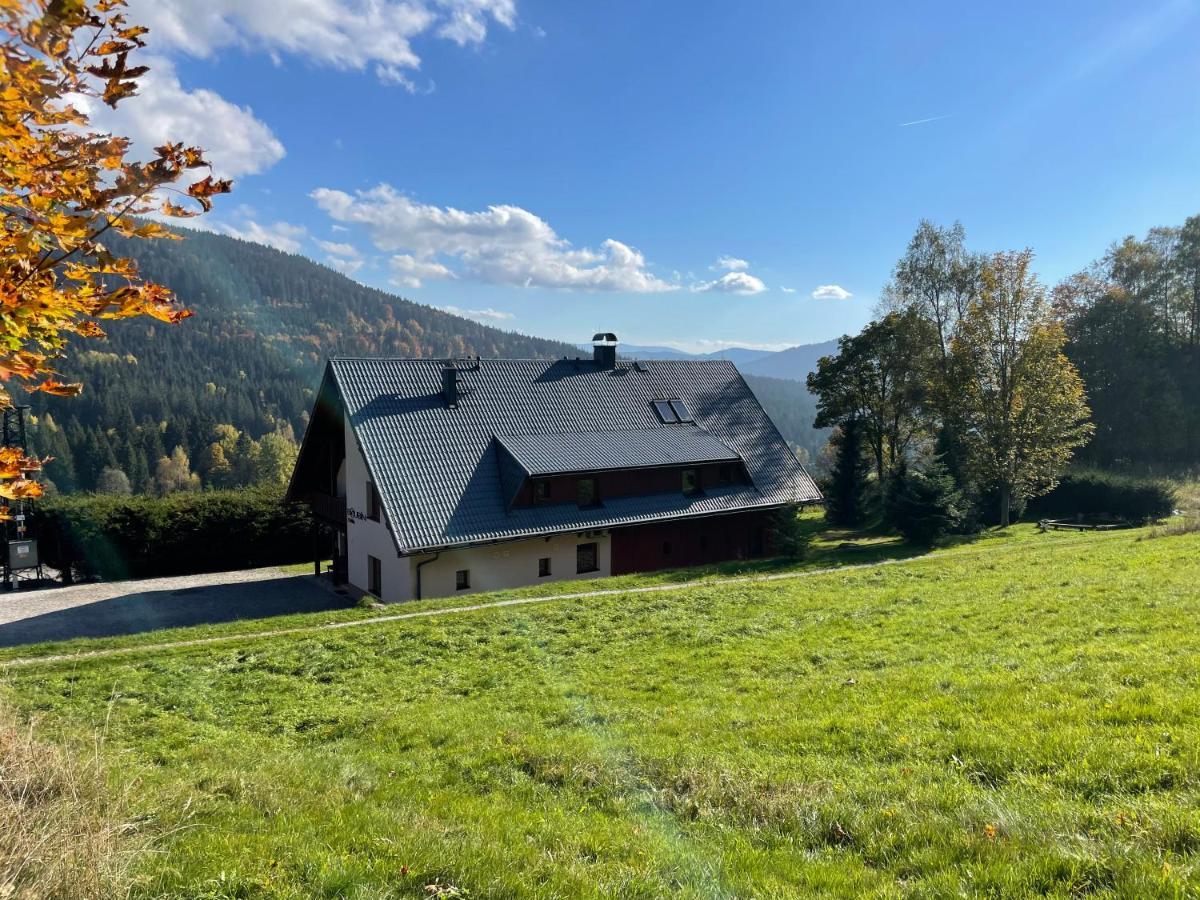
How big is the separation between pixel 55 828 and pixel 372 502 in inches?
718

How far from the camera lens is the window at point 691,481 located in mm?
24578

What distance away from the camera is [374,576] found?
21.9m

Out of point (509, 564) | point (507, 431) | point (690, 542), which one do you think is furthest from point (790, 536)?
point (507, 431)

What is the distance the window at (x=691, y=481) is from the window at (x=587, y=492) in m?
3.75

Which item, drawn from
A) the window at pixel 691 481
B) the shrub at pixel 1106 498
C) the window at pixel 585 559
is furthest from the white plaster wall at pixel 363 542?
the shrub at pixel 1106 498

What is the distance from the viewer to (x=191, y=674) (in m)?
10.5

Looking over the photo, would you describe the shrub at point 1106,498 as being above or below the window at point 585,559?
above

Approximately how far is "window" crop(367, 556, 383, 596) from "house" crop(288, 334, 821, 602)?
2.5 inches

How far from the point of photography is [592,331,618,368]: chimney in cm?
2810

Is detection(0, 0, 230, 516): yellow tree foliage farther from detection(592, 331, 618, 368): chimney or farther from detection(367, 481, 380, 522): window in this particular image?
detection(592, 331, 618, 368): chimney

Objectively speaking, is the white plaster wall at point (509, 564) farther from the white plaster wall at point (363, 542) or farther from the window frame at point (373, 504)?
the window frame at point (373, 504)

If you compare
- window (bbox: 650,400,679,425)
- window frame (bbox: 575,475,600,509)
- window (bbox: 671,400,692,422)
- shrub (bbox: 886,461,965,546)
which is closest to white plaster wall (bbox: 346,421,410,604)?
window frame (bbox: 575,475,600,509)

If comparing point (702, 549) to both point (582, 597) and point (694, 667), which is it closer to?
point (582, 597)

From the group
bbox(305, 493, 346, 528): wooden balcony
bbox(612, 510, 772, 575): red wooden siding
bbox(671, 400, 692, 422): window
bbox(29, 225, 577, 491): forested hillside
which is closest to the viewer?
bbox(612, 510, 772, 575): red wooden siding
